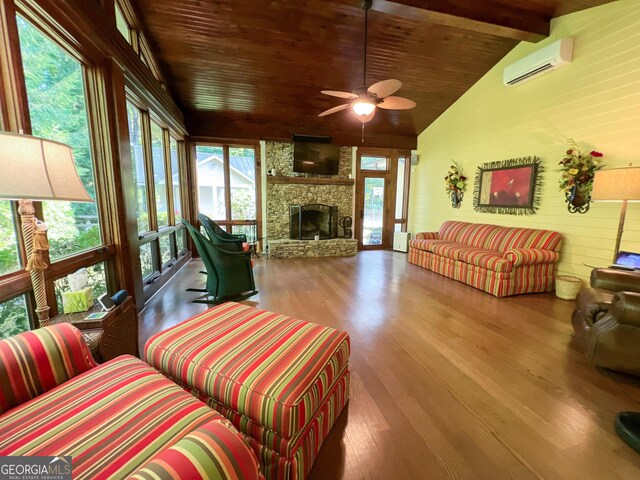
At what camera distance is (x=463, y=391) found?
1.87 m

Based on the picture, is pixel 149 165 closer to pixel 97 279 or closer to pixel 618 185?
pixel 97 279

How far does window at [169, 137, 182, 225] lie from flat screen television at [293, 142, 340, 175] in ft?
7.94

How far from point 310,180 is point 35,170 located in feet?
18.4

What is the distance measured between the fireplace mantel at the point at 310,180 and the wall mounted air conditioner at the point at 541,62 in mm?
3500

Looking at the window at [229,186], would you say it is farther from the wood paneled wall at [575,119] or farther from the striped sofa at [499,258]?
the wood paneled wall at [575,119]

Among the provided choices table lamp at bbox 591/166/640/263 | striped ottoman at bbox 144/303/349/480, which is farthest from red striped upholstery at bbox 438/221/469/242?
striped ottoman at bbox 144/303/349/480

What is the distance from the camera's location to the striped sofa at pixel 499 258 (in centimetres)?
374

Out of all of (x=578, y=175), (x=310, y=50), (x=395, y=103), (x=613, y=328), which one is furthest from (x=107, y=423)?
(x=578, y=175)

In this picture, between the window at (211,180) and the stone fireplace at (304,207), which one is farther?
the stone fireplace at (304,207)

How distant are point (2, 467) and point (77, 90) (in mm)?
2710

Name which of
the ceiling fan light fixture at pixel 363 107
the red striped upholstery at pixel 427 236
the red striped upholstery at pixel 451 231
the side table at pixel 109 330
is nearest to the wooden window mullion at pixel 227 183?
the ceiling fan light fixture at pixel 363 107

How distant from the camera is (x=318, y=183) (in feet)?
21.7

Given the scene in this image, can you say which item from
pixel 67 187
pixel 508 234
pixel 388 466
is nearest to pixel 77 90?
pixel 67 187

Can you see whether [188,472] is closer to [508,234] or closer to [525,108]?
[508,234]
